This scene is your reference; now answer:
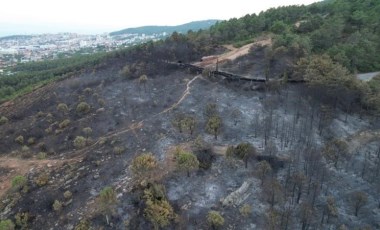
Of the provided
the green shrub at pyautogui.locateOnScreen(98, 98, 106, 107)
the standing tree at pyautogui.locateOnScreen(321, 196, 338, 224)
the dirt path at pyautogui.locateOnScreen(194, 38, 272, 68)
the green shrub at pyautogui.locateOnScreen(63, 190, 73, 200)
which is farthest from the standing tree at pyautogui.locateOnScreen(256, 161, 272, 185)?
the dirt path at pyautogui.locateOnScreen(194, 38, 272, 68)

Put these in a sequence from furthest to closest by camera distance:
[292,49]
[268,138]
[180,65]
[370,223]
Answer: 1. [180,65]
2. [292,49]
3. [268,138]
4. [370,223]

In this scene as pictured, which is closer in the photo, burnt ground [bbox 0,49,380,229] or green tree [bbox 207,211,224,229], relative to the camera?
green tree [bbox 207,211,224,229]

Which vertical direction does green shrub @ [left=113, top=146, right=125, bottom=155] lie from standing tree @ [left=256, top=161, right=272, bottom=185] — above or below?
above

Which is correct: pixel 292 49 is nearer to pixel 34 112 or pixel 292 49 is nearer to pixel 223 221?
pixel 223 221

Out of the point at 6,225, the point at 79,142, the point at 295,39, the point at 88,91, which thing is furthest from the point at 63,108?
the point at 295,39

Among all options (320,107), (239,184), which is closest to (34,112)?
(239,184)

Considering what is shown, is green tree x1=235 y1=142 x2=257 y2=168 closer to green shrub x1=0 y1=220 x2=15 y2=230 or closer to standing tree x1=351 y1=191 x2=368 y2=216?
standing tree x1=351 y1=191 x2=368 y2=216

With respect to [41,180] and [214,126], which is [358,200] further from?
[41,180]
